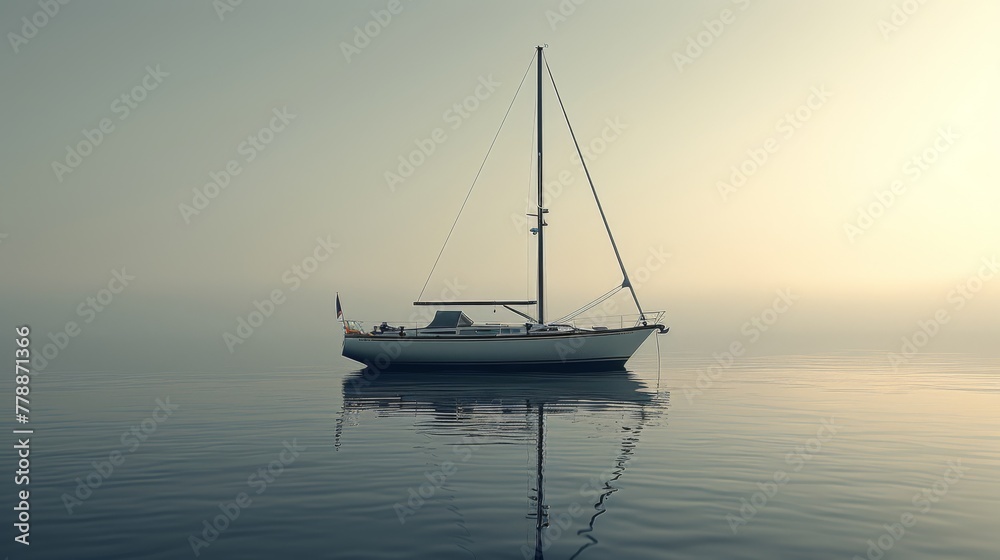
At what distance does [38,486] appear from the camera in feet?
47.6

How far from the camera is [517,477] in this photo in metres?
15.5

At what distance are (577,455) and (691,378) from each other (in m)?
32.6

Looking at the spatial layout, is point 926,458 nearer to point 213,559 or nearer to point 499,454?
point 499,454
